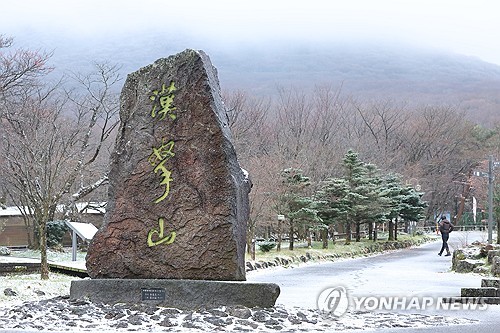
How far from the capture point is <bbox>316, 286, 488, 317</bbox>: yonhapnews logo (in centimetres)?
887

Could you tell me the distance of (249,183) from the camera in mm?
8969

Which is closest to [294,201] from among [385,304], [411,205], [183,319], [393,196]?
[393,196]

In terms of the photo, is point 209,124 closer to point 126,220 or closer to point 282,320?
point 126,220

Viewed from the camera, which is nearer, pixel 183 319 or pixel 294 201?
pixel 183 319

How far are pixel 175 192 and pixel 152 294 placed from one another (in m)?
1.26

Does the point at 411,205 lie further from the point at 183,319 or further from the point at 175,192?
the point at 183,319

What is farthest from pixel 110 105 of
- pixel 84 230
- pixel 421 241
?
pixel 421 241

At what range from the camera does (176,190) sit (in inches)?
325

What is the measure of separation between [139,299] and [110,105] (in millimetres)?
15854

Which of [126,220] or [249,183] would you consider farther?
[249,183]

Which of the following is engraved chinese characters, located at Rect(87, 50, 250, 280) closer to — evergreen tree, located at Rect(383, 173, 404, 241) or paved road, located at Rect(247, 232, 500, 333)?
paved road, located at Rect(247, 232, 500, 333)

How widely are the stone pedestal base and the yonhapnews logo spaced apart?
3.39 ft

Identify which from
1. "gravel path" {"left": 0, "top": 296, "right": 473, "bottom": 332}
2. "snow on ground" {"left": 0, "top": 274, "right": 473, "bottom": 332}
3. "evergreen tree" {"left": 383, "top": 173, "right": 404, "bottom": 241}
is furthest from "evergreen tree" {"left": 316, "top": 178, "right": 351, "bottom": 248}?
"gravel path" {"left": 0, "top": 296, "right": 473, "bottom": 332}

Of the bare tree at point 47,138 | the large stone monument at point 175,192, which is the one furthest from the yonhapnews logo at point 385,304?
the bare tree at point 47,138
